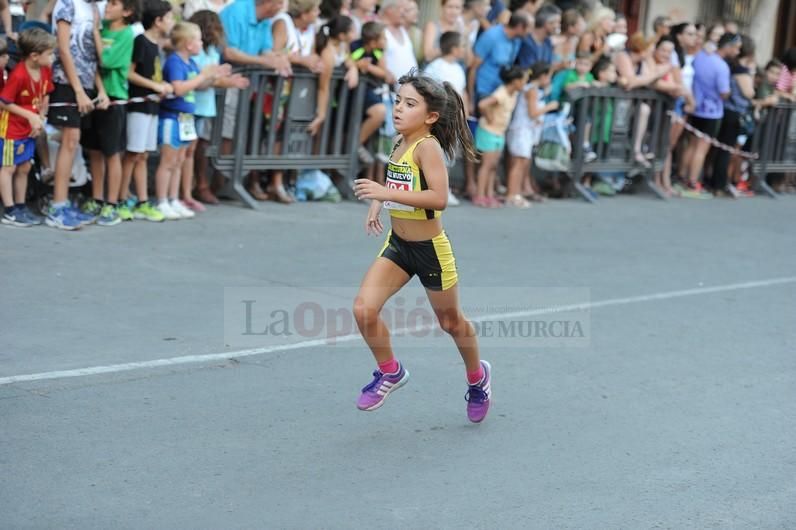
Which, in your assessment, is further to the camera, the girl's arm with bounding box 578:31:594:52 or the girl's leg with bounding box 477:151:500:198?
the girl's arm with bounding box 578:31:594:52

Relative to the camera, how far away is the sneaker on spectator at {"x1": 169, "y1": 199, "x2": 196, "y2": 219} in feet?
35.2

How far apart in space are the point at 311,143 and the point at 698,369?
19.7ft

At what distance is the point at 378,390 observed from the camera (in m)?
5.80

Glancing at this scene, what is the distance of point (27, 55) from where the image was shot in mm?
9219

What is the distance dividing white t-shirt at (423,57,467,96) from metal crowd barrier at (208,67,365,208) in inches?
32.7

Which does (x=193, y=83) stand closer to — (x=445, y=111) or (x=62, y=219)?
(x=62, y=219)

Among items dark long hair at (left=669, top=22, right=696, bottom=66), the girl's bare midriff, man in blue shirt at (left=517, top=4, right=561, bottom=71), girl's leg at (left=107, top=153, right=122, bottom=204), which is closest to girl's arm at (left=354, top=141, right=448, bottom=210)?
the girl's bare midriff

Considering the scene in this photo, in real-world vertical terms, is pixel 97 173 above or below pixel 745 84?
below

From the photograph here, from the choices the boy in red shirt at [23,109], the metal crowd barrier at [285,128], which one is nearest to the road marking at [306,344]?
the boy in red shirt at [23,109]

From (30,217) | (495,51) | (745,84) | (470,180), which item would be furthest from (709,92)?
(30,217)

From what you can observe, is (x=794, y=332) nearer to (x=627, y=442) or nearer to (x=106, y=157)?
(x=627, y=442)

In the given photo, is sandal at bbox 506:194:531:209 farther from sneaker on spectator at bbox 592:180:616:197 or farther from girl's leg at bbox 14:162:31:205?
girl's leg at bbox 14:162:31:205

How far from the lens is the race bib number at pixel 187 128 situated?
10.5 metres

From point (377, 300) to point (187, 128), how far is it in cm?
547
